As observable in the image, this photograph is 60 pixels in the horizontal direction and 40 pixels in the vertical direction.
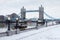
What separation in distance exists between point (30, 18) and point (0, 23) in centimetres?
3553

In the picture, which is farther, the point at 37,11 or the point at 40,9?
the point at 37,11

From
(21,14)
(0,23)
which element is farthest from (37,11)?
(0,23)

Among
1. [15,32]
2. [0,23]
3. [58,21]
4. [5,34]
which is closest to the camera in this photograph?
[5,34]

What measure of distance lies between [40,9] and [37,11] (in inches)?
277

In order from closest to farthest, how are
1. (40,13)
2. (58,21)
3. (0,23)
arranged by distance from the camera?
(0,23), (40,13), (58,21)

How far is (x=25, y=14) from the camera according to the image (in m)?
113

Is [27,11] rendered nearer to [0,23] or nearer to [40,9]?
[40,9]

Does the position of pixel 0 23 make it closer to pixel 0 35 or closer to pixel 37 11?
pixel 0 35

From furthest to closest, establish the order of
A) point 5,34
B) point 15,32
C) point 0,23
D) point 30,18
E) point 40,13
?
point 40,13
point 30,18
point 0,23
point 15,32
point 5,34

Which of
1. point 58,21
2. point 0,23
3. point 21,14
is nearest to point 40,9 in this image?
point 21,14

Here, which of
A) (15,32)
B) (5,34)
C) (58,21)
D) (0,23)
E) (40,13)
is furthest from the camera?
(58,21)

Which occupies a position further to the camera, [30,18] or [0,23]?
[30,18]

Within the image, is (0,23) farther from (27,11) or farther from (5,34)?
(27,11)

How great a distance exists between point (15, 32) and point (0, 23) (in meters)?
35.6
